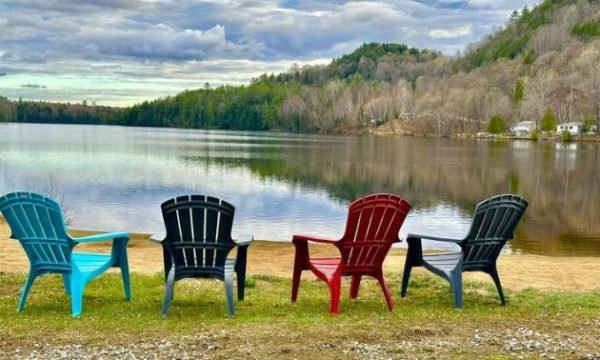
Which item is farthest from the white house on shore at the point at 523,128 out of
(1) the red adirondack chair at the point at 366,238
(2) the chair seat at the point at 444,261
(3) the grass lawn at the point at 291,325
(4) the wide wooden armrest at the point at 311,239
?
(4) the wide wooden armrest at the point at 311,239

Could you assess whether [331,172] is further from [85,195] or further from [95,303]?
[95,303]

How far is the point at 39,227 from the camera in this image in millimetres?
6570

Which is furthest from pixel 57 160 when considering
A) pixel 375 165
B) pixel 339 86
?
pixel 339 86

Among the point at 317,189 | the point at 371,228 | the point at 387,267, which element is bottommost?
the point at 317,189

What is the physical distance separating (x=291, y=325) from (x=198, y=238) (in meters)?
1.30

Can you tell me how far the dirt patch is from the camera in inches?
381

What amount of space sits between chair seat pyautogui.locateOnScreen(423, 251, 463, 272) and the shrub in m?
128

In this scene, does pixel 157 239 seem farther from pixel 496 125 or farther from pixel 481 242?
pixel 496 125

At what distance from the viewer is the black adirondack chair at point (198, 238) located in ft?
21.0

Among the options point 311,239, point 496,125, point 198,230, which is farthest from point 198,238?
point 496,125

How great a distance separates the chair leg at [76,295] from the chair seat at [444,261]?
3.75 meters

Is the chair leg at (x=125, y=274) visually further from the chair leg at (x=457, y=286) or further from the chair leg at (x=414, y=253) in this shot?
the chair leg at (x=457, y=286)

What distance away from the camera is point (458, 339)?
5648 mm

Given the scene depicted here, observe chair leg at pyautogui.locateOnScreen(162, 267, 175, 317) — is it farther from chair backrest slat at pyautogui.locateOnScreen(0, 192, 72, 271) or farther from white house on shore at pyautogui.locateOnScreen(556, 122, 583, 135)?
white house on shore at pyautogui.locateOnScreen(556, 122, 583, 135)
